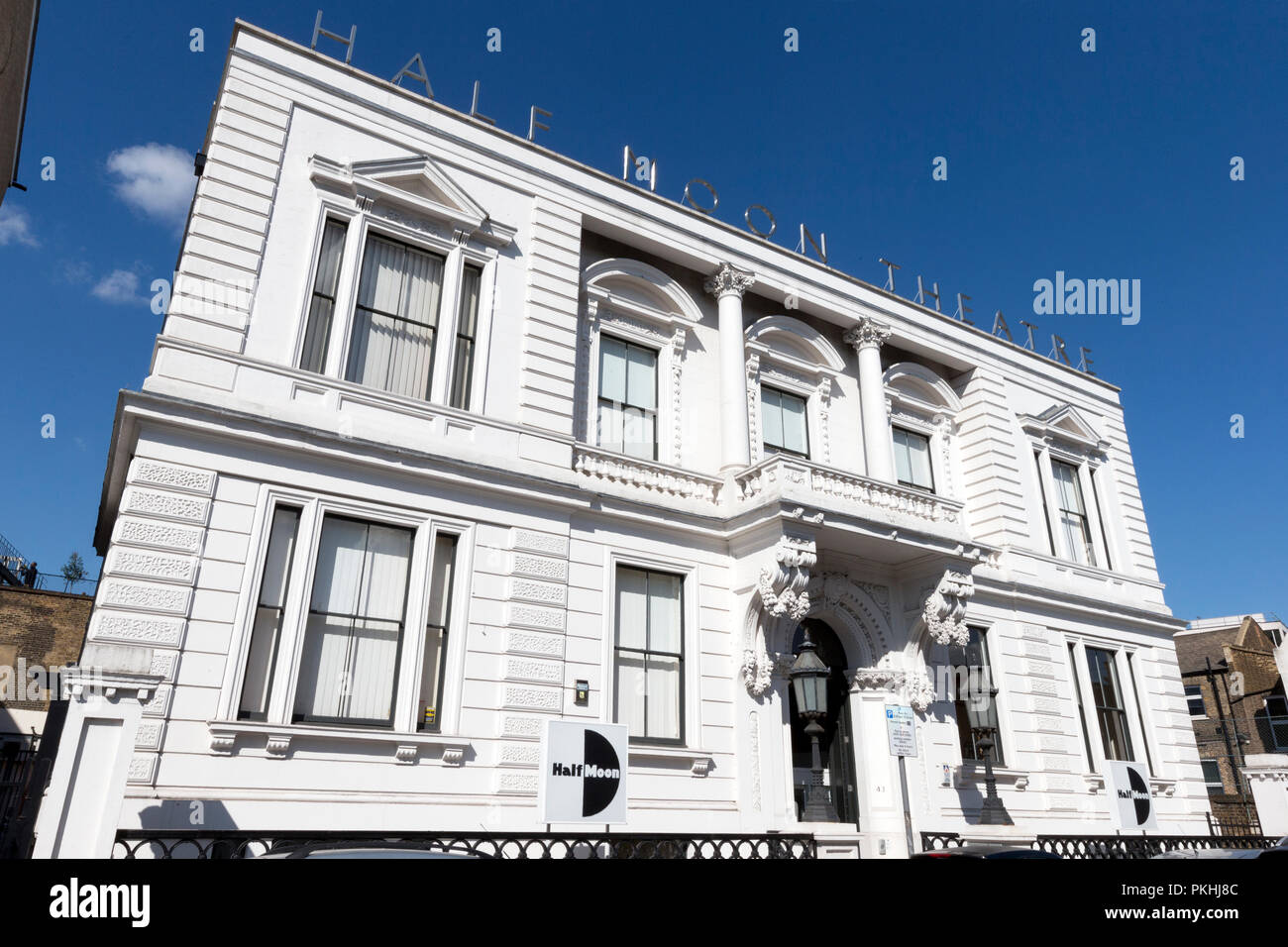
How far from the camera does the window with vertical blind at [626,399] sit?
53.7 ft

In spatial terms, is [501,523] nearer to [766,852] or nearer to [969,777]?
[766,852]

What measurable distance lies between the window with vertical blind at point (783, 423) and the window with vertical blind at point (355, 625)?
329 inches

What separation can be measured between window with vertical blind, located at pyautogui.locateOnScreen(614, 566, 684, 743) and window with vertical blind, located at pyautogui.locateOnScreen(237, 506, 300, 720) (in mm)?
5354

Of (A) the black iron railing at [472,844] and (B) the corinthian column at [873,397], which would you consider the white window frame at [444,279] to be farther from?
(B) the corinthian column at [873,397]

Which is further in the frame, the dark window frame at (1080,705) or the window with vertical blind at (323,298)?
the dark window frame at (1080,705)

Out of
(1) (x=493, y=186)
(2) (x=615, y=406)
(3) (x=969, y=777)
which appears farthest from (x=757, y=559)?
(1) (x=493, y=186)

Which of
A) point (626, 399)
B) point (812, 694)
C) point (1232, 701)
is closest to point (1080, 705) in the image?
point (812, 694)

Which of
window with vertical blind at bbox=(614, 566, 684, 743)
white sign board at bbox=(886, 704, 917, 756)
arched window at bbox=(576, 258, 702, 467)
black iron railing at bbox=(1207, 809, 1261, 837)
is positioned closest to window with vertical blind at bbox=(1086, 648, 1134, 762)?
black iron railing at bbox=(1207, 809, 1261, 837)

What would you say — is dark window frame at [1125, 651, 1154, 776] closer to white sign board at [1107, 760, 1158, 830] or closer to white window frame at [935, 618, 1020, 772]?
white window frame at [935, 618, 1020, 772]

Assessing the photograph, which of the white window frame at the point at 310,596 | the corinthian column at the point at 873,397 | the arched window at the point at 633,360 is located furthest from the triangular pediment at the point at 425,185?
the corinthian column at the point at 873,397

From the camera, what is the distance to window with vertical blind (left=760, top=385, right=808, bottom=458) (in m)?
18.3
